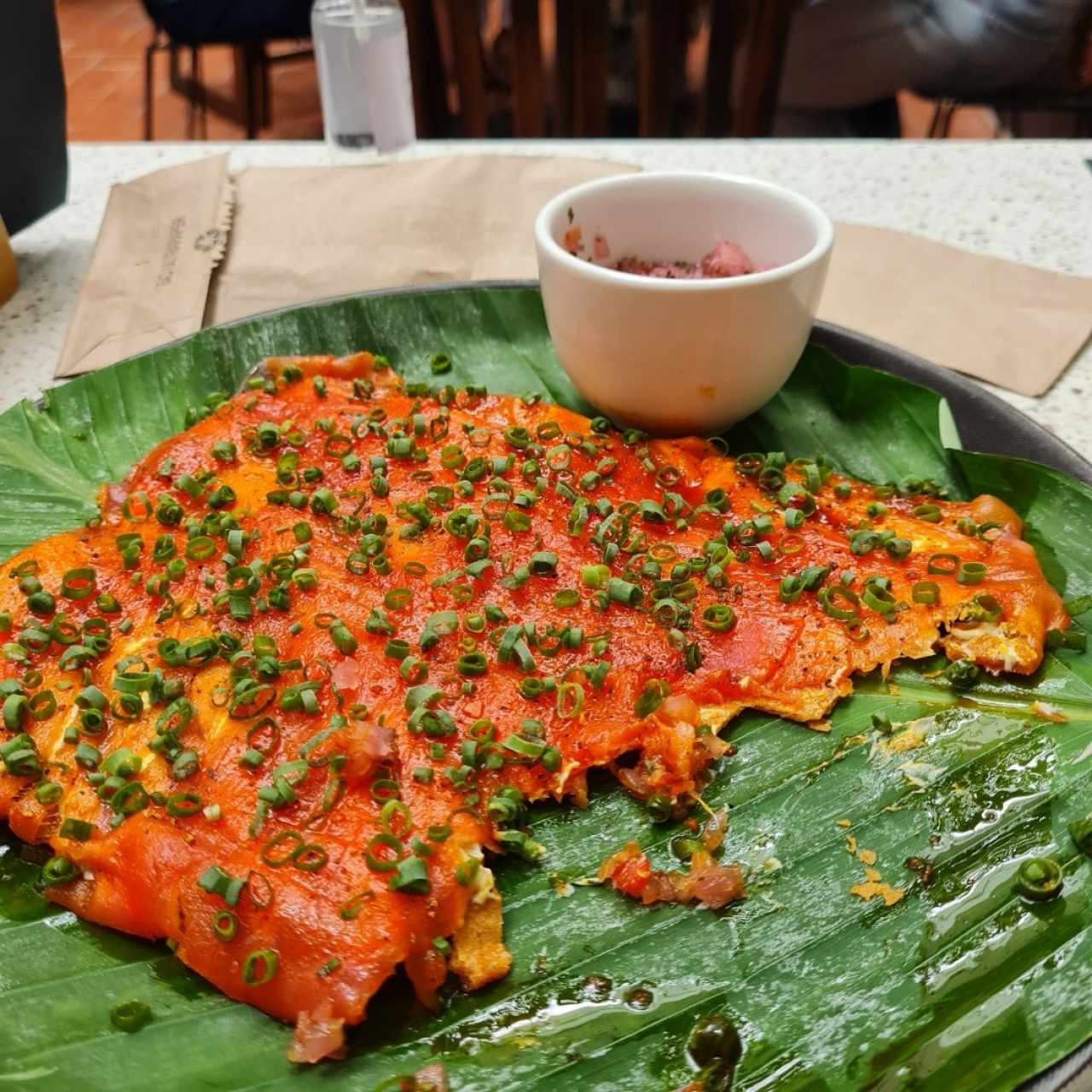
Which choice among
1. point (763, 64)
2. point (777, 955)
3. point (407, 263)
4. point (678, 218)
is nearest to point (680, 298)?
point (678, 218)

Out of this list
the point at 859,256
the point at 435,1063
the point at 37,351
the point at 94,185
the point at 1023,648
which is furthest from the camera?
the point at 94,185

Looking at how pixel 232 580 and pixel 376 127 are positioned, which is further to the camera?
pixel 376 127

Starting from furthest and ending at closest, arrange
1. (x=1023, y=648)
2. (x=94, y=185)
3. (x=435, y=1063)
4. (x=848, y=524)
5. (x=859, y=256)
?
1. (x=94, y=185)
2. (x=859, y=256)
3. (x=848, y=524)
4. (x=1023, y=648)
5. (x=435, y=1063)

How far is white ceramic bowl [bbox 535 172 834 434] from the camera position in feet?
5.91

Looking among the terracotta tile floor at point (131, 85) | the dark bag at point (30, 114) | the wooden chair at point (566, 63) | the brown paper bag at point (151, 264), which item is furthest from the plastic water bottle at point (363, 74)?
the terracotta tile floor at point (131, 85)

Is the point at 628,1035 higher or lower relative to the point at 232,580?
lower

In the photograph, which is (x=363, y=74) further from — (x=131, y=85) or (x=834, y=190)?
(x=131, y=85)

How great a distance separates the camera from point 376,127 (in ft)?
12.4

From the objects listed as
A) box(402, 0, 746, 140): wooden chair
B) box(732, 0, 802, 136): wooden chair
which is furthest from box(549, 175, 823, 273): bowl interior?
box(732, 0, 802, 136): wooden chair

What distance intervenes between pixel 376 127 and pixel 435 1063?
11.7 ft

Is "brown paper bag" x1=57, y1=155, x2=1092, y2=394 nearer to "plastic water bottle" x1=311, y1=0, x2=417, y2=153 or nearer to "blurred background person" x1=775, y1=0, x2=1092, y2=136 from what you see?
"plastic water bottle" x1=311, y1=0, x2=417, y2=153

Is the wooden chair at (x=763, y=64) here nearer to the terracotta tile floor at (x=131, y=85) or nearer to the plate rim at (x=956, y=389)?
the plate rim at (x=956, y=389)

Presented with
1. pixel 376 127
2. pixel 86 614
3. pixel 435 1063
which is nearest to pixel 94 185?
pixel 376 127

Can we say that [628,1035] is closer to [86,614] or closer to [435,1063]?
[435,1063]
